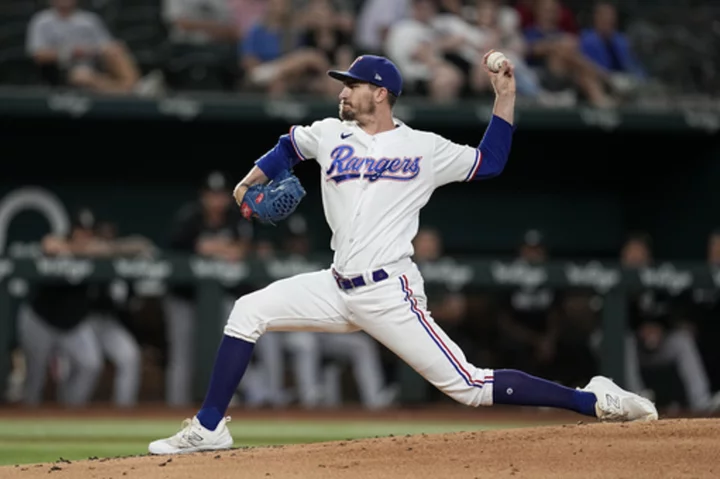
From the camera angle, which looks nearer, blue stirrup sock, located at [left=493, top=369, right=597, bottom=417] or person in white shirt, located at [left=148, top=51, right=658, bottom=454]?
person in white shirt, located at [left=148, top=51, right=658, bottom=454]

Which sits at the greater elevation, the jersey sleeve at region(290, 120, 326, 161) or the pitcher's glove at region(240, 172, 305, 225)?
the jersey sleeve at region(290, 120, 326, 161)

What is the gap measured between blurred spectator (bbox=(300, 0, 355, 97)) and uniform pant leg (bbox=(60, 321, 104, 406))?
118 inches

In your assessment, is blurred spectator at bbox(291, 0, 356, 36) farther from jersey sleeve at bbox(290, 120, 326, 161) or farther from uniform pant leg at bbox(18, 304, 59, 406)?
jersey sleeve at bbox(290, 120, 326, 161)

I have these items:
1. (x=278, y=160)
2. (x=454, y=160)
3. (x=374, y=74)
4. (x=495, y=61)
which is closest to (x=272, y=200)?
(x=278, y=160)

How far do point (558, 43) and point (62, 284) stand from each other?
5.12 meters

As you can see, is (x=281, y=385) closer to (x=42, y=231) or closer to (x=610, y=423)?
(x=42, y=231)

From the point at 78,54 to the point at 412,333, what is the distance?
6718mm

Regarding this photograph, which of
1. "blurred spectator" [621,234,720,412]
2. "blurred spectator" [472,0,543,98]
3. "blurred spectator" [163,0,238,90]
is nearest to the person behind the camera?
"blurred spectator" [621,234,720,412]

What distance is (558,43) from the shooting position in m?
12.0

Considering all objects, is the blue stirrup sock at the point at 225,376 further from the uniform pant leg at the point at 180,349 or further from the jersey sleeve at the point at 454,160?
the uniform pant leg at the point at 180,349

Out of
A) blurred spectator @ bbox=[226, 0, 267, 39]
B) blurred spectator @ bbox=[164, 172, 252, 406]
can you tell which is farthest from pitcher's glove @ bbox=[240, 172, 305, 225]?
blurred spectator @ bbox=[226, 0, 267, 39]

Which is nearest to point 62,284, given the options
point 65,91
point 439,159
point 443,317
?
point 65,91

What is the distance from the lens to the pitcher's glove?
5.27 metres

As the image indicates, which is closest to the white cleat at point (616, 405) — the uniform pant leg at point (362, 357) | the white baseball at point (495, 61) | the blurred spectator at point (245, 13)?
the white baseball at point (495, 61)
